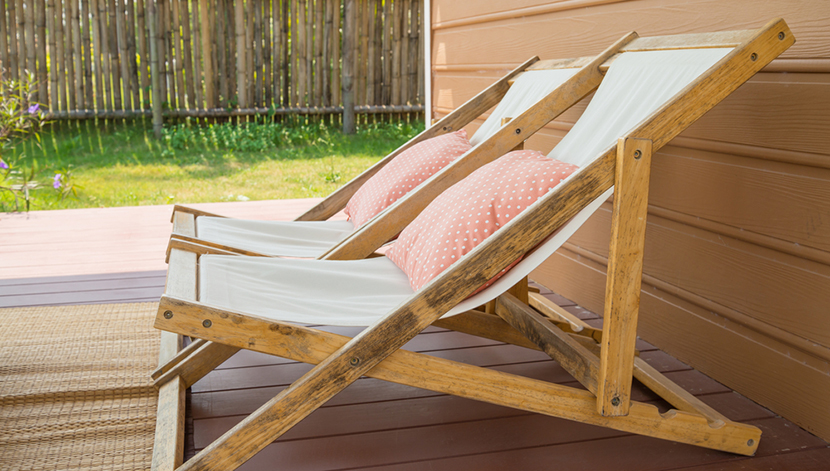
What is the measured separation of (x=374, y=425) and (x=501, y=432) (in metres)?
0.33

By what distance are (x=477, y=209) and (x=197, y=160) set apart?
14.9 feet

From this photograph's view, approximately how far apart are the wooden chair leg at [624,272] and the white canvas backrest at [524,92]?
0.96 meters

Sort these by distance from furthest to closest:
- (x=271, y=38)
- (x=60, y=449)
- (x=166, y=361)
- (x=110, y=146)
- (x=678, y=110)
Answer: (x=271, y=38) → (x=110, y=146) → (x=166, y=361) → (x=60, y=449) → (x=678, y=110)

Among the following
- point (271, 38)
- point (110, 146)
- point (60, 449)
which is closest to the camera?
point (60, 449)

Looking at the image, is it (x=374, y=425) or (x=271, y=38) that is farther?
(x=271, y=38)

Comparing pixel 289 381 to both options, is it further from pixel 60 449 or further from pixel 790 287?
pixel 790 287

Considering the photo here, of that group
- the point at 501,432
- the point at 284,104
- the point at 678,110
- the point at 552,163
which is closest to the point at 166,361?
the point at 501,432

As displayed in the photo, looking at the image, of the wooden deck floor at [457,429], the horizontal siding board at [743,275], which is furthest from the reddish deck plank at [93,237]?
the horizontal siding board at [743,275]

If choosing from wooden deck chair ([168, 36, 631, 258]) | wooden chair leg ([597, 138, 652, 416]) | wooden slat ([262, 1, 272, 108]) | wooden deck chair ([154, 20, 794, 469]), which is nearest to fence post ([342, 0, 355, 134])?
wooden slat ([262, 1, 272, 108])

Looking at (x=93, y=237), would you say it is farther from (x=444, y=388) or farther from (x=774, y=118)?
(x=774, y=118)

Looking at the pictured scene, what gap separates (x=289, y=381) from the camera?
201 centimetres

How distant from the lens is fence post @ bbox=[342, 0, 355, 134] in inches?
254

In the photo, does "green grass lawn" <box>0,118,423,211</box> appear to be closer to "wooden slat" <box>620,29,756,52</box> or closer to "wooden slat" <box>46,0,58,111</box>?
"wooden slat" <box>46,0,58,111</box>

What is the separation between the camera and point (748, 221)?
183 cm
